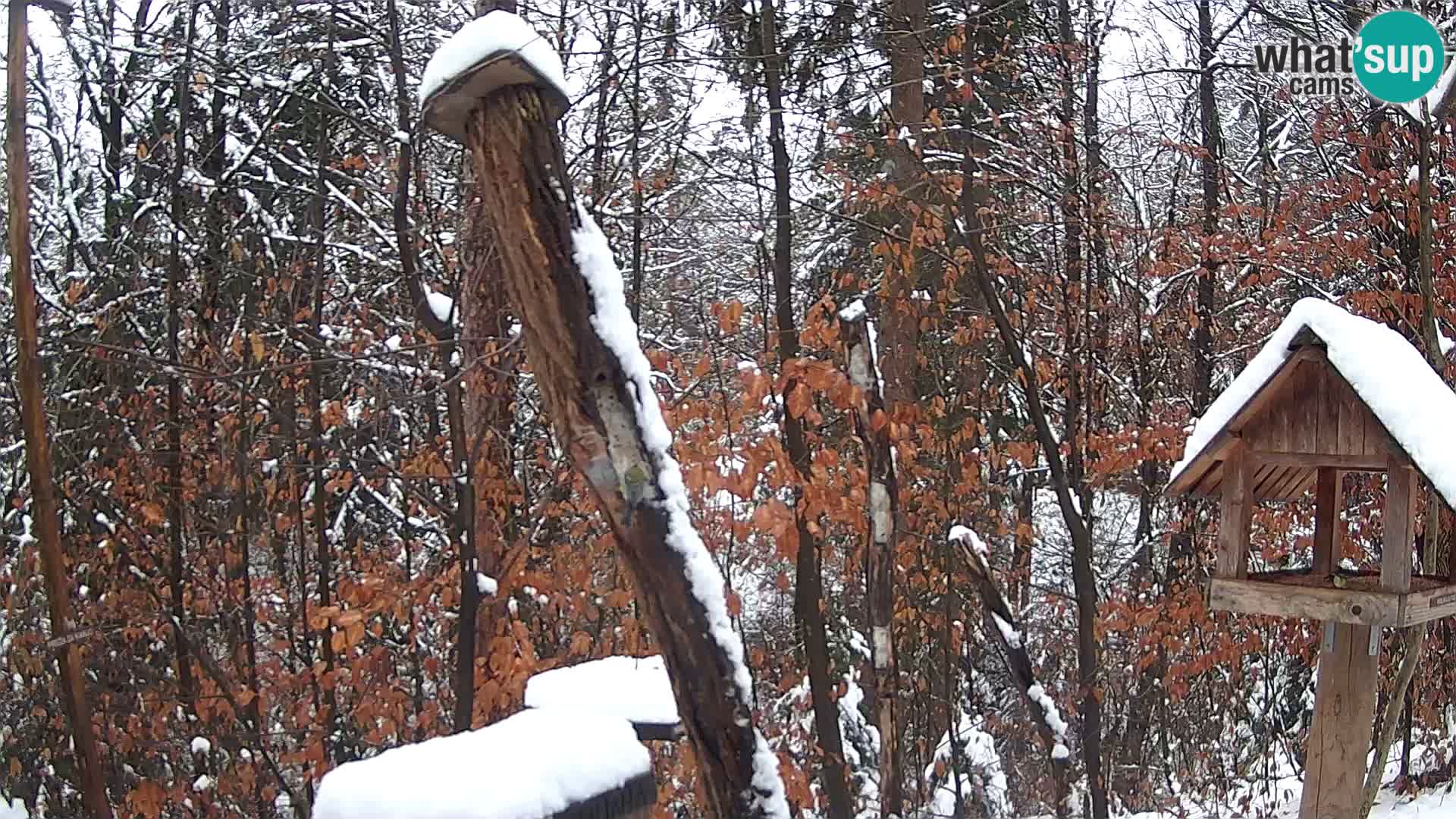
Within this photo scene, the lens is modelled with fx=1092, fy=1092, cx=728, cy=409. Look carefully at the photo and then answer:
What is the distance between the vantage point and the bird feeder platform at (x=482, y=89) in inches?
113

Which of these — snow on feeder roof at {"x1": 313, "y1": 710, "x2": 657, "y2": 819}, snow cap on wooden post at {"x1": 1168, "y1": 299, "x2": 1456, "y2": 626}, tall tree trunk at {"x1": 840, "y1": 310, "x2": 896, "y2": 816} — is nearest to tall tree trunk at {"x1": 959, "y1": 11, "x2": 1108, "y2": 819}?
tall tree trunk at {"x1": 840, "y1": 310, "x2": 896, "y2": 816}

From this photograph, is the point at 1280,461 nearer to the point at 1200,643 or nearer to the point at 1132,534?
the point at 1200,643

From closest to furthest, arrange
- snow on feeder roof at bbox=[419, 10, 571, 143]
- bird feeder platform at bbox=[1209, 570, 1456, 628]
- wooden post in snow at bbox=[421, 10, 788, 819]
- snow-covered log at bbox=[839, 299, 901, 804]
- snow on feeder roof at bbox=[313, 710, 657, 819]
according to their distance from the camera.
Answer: snow on feeder roof at bbox=[313, 710, 657, 819]
snow on feeder roof at bbox=[419, 10, 571, 143]
wooden post in snow at bbox=[421, 10, 788, 819]
bird feeder platform at bbox=[1209, 570, 1456, 628]
snow-covered log at bbox=[839, 299, 901, 804]

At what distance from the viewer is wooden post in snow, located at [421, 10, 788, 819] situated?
298 cm

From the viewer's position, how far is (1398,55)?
677cm

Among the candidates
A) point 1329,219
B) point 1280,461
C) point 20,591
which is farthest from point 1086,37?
point 20,591

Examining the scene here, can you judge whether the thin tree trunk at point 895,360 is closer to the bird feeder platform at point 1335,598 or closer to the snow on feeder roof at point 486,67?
the bird feeder platform at point 1335,598

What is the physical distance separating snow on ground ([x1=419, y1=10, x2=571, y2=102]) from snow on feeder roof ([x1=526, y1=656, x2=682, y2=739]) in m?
1.57

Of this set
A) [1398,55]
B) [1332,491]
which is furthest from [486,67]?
[1398,55]

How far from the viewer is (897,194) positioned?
20.4 feet

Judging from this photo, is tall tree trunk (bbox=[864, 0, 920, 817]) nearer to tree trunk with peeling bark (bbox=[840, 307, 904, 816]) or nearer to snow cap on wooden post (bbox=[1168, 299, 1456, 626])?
tree trunk with peeling bark (bbox=[840, 307, 904, 816])

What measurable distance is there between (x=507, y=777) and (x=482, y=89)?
6.09ft

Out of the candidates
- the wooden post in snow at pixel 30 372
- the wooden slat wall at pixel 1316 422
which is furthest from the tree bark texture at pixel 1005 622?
the wooden post in snow at pixel 30 372

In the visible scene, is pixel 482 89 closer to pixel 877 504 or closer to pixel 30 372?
pixel 877 504
